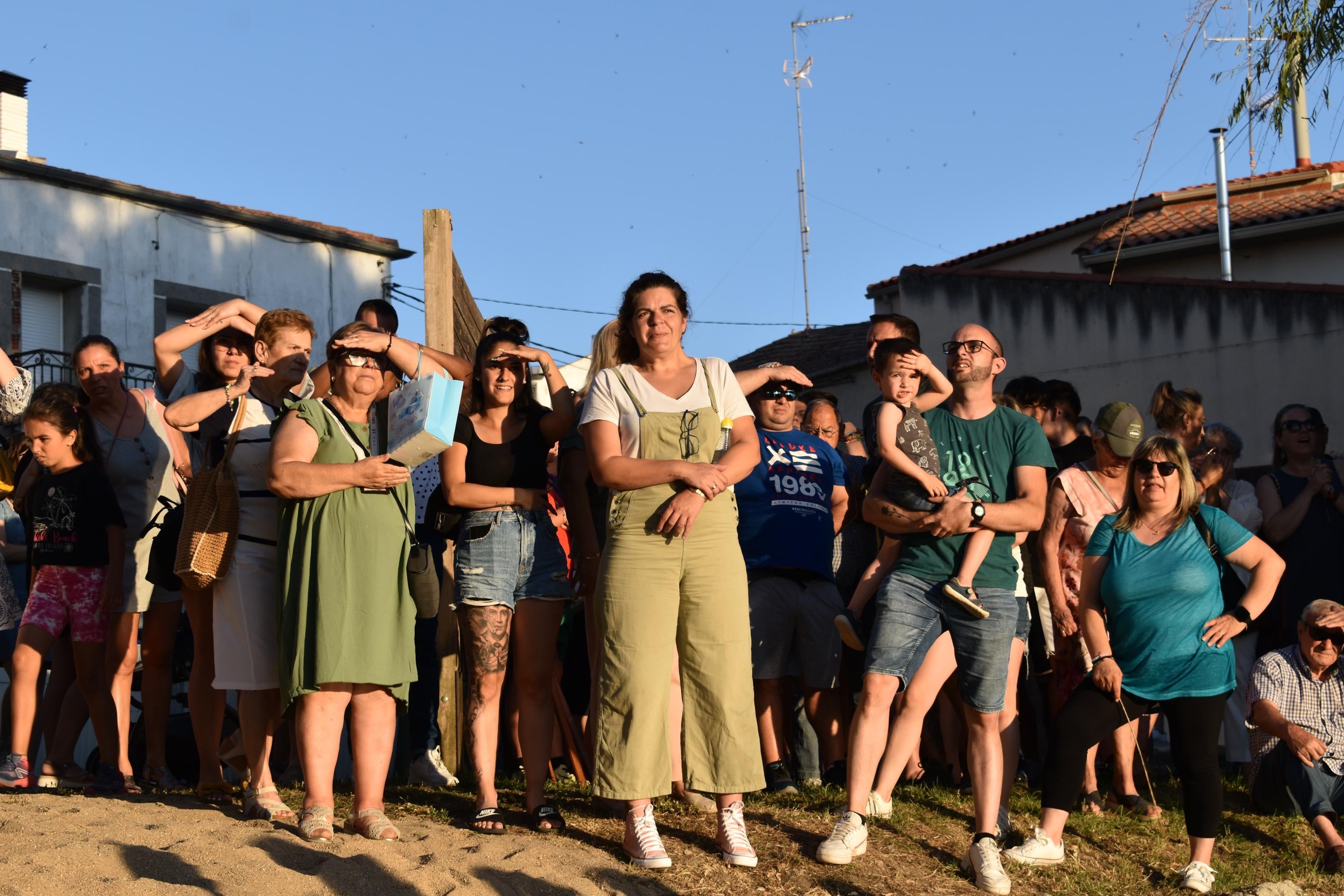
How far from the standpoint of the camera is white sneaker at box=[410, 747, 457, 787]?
6234 millimetres

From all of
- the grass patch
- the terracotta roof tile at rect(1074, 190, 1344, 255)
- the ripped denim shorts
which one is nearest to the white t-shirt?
the ripped denim shorts

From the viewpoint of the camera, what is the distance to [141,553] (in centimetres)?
605

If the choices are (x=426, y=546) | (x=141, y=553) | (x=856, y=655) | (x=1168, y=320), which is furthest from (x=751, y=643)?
(x=1168, y=320)

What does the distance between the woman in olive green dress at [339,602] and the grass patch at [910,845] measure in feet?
1.64

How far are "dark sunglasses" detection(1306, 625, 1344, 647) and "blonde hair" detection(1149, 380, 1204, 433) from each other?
1.38m

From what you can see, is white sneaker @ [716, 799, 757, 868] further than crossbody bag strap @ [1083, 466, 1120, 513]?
No

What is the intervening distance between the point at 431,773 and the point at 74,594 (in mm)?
1765

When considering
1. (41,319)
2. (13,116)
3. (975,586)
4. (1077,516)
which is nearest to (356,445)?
(975,586)

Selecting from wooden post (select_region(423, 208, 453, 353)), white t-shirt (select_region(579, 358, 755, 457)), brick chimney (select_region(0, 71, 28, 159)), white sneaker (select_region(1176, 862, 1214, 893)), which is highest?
brick chimney (select_region(0, 71, 28, 159))

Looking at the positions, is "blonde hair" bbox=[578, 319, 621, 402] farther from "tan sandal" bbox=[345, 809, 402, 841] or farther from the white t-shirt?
→ "tan sandal" bbox=[345, 809, 402, 841]

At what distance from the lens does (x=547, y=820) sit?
5098 mm

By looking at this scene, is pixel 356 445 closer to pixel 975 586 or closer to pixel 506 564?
pixel 506 564

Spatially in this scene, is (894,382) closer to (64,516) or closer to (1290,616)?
(1290,616)

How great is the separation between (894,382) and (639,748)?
1.75 meters
